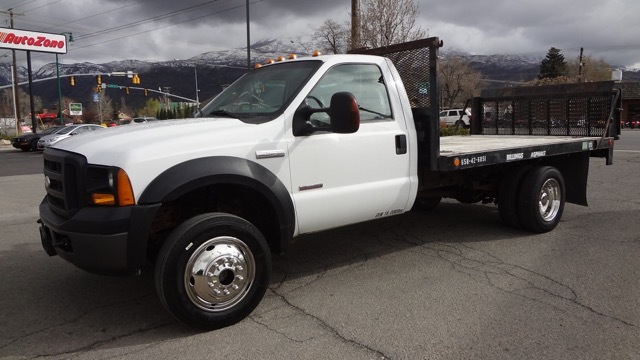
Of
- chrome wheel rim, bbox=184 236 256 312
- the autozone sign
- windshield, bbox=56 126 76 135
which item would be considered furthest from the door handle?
the autozone sign

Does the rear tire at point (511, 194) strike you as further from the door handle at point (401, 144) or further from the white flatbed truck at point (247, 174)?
the door handle at point (401, 144)

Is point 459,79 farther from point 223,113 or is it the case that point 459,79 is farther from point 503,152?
point 223,113

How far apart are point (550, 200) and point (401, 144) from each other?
273 cm

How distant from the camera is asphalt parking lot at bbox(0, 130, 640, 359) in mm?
3287

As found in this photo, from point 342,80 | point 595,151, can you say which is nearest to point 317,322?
point 342,80

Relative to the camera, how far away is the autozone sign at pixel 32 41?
3947 cm

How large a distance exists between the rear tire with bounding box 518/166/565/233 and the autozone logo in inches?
1740

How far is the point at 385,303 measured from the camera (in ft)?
13.1

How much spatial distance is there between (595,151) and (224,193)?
5.32 metres

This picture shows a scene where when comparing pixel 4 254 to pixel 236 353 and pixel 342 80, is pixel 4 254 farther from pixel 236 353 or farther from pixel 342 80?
pixel 342 80

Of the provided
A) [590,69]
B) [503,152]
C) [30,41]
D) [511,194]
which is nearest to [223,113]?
[503,152]

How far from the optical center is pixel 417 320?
144 inches

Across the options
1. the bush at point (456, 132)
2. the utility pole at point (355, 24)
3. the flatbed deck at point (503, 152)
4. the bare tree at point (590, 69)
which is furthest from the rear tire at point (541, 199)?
the bare tree at point (590, 69)

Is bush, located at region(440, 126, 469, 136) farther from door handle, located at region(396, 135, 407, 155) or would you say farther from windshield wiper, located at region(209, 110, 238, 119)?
windshield wiper, located at region(209, 110, 238, 119)
